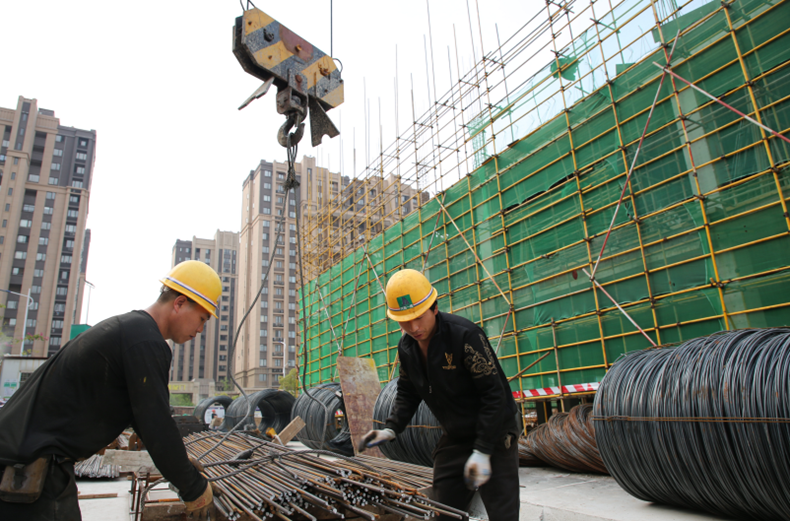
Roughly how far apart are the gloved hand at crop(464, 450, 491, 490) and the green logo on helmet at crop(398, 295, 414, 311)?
Answer: 32.7 inches

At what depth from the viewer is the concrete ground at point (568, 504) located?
148 inches

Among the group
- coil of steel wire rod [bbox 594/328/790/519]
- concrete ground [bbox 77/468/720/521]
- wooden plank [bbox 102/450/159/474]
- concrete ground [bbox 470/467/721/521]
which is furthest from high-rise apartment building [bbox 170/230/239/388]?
coil of steel wire rod [bbox 594/328/790/519]

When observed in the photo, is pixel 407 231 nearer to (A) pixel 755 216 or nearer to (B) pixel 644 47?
(B) pixel 644 47

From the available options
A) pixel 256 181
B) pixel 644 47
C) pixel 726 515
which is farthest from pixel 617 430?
pixel 256 181

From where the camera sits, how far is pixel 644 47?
322 inches

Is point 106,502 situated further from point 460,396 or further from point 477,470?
point 477,470

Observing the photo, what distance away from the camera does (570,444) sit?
588cm

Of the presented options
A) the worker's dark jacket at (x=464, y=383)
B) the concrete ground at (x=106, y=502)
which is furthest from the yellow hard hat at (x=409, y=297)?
the concrete ground at (x=106, y=502)

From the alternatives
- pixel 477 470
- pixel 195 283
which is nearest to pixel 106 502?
pixel 195 283

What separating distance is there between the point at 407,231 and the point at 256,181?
62364 millimetres

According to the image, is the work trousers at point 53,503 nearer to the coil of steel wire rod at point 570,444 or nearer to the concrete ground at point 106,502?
the concrete ground at point 106,502

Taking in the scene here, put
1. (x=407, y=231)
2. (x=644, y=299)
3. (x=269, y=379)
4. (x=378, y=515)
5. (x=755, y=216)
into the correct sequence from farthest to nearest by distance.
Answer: (x=269, y=379)
(x=407, y=231)
(x=644, y=299)
(x=755, y=216)
(x=378, y=515)

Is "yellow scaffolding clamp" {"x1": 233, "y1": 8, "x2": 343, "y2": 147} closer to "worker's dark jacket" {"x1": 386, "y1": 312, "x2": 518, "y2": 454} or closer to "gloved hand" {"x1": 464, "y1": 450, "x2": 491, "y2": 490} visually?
"worker's dark jacket" {"x1": 386, "y1": 312, "x2": 518, "y2": 454}

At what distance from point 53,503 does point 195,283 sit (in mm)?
967
